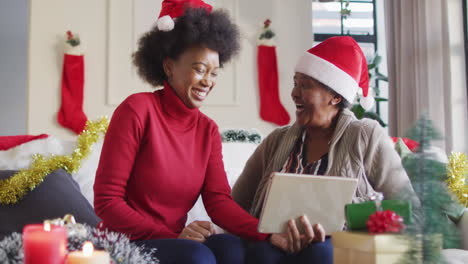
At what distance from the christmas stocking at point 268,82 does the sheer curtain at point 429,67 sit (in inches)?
43.4

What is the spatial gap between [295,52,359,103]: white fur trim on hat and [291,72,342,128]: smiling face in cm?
3

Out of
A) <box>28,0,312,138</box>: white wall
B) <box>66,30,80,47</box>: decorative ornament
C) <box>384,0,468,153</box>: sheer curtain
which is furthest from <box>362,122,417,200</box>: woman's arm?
<box>66,30,80,47</box>: decorative ornament

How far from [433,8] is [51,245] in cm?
378

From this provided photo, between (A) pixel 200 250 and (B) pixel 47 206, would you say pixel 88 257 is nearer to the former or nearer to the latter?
(A) pixel 200 250

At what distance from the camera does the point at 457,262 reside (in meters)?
1.62

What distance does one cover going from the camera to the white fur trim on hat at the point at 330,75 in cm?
186

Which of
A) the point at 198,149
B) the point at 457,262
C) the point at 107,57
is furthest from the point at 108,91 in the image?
the point at 457,262

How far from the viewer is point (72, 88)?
4828mm

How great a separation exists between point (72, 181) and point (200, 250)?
3.01 ft

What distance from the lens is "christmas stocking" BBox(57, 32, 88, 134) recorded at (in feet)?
15.7

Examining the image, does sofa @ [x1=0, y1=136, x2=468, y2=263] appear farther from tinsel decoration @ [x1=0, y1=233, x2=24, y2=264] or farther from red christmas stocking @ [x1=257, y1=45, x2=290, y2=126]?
red christmas stocking @ [x1=257, y1=45, x2=290, y2=126]

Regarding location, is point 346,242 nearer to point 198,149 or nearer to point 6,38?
point 198,149

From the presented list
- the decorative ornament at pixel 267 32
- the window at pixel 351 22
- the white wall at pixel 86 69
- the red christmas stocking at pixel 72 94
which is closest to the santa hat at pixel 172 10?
the white wall at pixel 86 69

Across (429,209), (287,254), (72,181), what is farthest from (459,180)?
(429,209)
